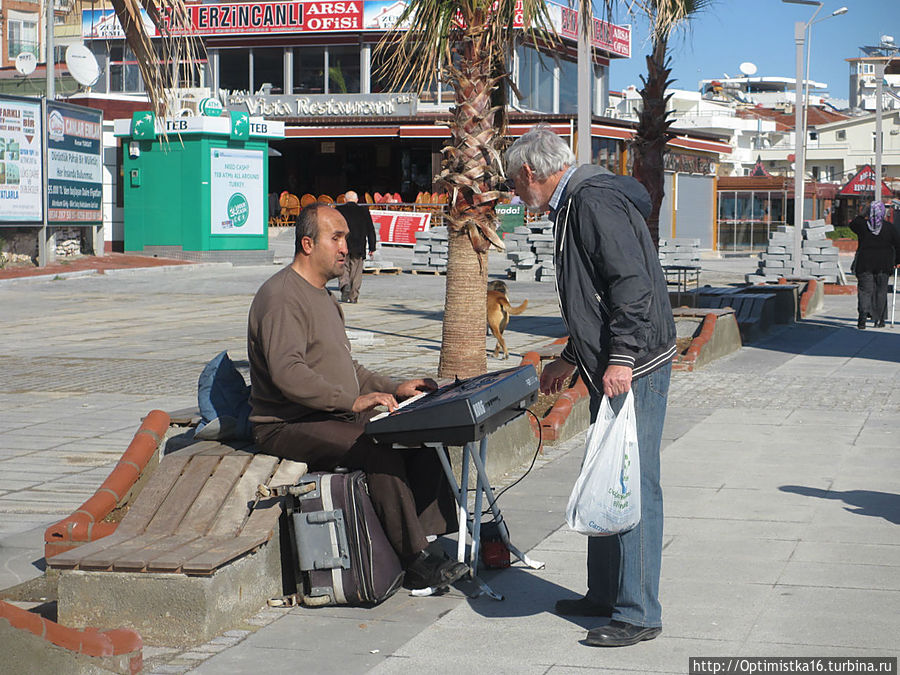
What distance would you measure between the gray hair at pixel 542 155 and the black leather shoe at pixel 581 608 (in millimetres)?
1656

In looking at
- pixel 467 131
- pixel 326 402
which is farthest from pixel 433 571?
pixel 467 131

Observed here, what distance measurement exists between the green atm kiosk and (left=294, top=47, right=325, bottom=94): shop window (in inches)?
754

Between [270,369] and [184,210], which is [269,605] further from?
[184,210]

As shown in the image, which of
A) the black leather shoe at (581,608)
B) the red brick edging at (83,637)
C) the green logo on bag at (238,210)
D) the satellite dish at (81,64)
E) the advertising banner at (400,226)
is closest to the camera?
the red brick edging at (83,637)

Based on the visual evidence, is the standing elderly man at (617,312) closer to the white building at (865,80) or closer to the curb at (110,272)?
the curb at (110,272)

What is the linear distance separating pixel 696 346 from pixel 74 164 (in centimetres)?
1871

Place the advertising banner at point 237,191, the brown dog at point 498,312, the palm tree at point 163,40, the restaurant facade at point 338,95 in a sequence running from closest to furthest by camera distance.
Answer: the palm tree at point 163,40 < the brown dog at point 498,312 < the advertising banner at point 237,191 < the restaurant facade at point 338,95

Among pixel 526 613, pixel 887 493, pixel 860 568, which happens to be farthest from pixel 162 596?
pixel 887 493

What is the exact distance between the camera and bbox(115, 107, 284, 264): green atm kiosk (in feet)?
96.6

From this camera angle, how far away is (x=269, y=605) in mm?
4965

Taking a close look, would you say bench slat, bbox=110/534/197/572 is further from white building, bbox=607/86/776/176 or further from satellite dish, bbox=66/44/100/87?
white building, bbox=607/86/776/176

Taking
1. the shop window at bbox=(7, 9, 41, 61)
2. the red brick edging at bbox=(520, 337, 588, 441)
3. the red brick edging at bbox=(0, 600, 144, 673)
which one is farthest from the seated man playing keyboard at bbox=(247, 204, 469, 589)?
the shop window at bbox=(7, 9, 41, 61)

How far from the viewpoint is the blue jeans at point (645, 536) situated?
448 centimetres

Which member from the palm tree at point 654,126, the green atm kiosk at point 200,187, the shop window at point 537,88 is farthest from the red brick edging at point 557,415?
the shop window at point 537,88
